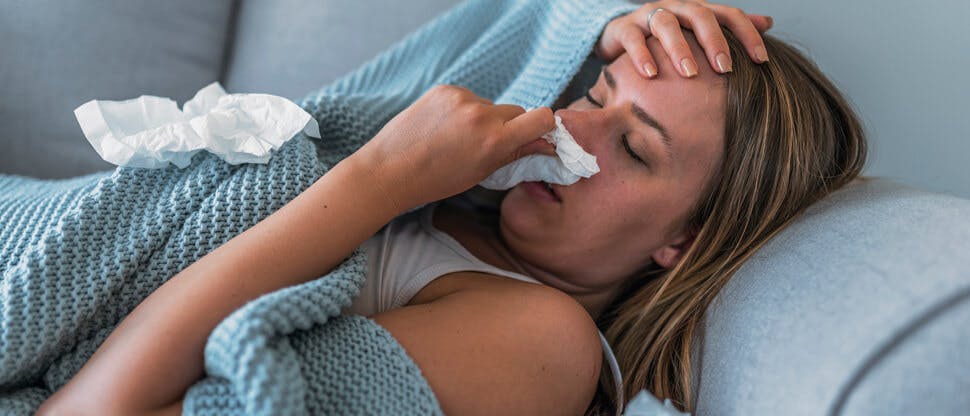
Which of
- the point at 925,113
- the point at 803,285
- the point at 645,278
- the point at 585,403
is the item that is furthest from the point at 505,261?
the point at 925,113

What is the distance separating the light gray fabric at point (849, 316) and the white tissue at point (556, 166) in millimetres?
290

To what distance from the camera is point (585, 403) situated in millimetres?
999

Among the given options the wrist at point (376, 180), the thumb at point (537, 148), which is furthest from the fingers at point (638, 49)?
the wrist at point (376, 180)

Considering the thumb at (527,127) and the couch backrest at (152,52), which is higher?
the thumb at (527,127)

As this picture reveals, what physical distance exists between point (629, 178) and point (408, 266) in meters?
0.40

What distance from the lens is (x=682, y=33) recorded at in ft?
3.78

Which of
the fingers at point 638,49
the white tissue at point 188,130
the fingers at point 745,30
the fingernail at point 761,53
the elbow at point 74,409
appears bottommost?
the elbow at point 74,409

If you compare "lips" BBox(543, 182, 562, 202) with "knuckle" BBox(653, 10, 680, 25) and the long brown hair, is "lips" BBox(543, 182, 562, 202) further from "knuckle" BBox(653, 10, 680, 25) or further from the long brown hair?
"knuckle" BBox(653, 10, 680, 25)

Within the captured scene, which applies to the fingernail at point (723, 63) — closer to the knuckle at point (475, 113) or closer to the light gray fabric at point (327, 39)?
the knuckle at point (475, 113)

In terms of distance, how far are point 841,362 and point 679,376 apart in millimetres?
315

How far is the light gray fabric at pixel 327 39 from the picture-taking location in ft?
5.16

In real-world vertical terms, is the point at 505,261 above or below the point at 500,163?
below

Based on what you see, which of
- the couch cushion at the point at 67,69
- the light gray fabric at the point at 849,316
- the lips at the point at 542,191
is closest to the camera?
the light gray fabric at the point at 849,316

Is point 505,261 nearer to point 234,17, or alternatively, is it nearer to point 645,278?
point 645,278
